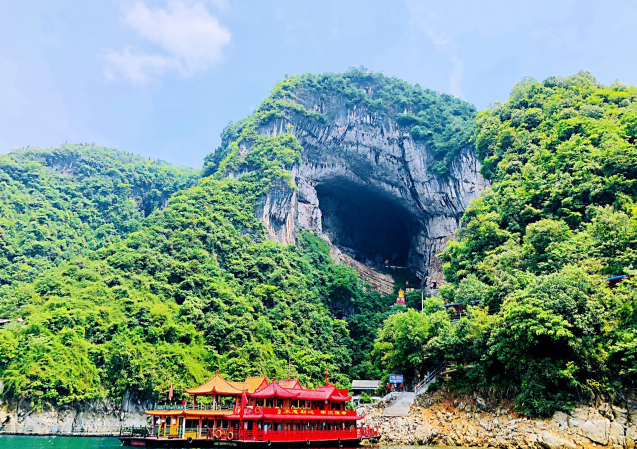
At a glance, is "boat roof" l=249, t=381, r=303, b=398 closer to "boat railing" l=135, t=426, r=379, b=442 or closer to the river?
"boat railing" l=135, t=426, r=379, b=442

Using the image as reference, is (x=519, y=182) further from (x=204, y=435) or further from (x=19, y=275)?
(x=19, y=275)

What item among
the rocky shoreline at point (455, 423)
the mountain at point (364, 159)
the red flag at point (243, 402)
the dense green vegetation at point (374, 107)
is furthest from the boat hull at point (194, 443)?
the dense green vegetation at point (374, 107)

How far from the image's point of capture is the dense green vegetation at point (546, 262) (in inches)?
655

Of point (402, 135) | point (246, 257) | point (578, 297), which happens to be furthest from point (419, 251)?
point (578, 297)

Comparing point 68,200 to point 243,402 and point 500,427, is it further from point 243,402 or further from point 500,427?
point 500,427

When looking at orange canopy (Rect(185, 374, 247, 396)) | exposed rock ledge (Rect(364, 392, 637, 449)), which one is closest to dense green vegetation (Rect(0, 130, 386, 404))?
orange canopy (Rect(185, 374, 247, 396))

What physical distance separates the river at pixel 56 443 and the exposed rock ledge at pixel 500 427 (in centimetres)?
142

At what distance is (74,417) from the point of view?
22906mm

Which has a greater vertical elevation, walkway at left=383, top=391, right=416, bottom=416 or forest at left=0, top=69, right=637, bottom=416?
forest at left=0, top=69, right=637, bottom=416

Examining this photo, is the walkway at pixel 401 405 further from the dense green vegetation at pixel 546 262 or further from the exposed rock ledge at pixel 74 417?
the exposed rock ledge at pixel 74 417

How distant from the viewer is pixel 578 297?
17031 mm

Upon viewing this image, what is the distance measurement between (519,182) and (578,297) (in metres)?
11.5

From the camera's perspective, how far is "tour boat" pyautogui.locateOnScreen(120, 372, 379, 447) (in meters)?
16.2

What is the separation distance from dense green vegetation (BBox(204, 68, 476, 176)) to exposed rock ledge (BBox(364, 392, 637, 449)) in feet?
86.7
